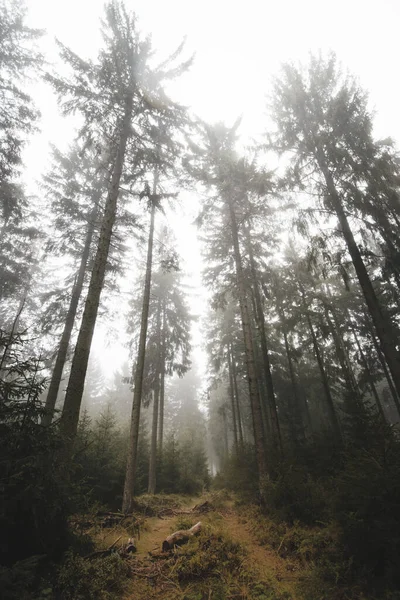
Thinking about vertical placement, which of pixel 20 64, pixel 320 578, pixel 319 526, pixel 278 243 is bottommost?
pixel 320 578

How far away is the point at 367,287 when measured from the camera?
9.74 meters

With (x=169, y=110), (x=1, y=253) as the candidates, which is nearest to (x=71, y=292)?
(x=1, y=253)

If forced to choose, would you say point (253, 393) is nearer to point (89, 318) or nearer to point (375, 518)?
point (375, 518)

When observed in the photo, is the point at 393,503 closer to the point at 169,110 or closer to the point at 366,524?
the point at 366,524

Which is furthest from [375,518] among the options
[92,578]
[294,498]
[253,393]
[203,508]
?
[203,508]

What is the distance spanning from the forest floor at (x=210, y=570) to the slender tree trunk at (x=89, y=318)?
2658 mm

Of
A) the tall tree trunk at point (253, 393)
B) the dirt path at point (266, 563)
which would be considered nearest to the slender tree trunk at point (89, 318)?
the dirt path at point (266, 563)

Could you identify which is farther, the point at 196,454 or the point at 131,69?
the point at 196,454

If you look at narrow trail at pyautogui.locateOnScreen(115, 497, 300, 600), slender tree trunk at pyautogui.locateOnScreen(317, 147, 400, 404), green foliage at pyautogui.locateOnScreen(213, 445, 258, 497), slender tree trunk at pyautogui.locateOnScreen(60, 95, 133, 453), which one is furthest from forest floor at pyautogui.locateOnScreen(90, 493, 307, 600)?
slender tree trunk at pyautogui.locateOnScreen(317, 147, 400, 404)

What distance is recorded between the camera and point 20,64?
13.3 m

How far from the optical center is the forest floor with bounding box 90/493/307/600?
4.18 metres

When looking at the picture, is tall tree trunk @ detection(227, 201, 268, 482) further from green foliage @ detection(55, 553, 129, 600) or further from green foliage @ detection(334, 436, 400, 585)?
green foliage @ detection(55, 553, 129, 600)

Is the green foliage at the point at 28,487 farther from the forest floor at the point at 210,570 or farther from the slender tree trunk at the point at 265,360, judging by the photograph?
the slender tree trunk at the point at 265,360

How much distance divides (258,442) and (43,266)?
2540cm
